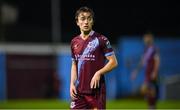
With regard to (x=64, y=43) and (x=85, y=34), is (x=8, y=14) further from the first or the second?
(x=85, y=34)

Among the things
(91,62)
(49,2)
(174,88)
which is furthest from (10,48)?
(91,62)

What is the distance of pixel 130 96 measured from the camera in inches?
1105

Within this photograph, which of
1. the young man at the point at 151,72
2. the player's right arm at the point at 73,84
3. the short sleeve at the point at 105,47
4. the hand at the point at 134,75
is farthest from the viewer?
the hand at the point at 134,75

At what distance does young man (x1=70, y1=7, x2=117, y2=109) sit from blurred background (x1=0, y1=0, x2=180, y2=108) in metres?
16.7

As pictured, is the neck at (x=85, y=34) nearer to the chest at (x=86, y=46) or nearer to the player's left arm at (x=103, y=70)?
the chest at (x=86, y=46)

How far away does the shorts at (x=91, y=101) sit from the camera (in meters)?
9.54

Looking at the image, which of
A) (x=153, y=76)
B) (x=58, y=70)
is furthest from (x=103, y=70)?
(x=58, y=70)

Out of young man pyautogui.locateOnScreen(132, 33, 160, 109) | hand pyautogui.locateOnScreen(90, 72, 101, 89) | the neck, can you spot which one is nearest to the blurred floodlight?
young man pyautogui.locateOnScreen(132, 33, 160, 109)

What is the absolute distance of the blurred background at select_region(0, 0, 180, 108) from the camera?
93.2ft

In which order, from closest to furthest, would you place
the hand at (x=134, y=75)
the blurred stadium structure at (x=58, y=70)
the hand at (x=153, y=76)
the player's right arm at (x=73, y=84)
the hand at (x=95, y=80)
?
the hand at (x=95, y=80) < the player's right arm at (x=73, y=84) < the hand at (x=153, y=76) < the hand at (x=134, y=75) < the blurred stadium structure at (x=58, y=70)

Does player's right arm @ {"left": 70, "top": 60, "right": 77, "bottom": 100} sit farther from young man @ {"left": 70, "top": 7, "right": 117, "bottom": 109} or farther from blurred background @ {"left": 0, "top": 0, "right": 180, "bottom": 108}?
blurred background @ {"left": 0, "top": 0, "right": 180, "bottom": 108}

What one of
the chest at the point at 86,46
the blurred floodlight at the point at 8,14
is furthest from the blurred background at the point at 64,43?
the chest at the point at 86,46

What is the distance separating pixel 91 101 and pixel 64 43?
860 inches

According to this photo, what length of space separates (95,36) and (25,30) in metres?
23.1
